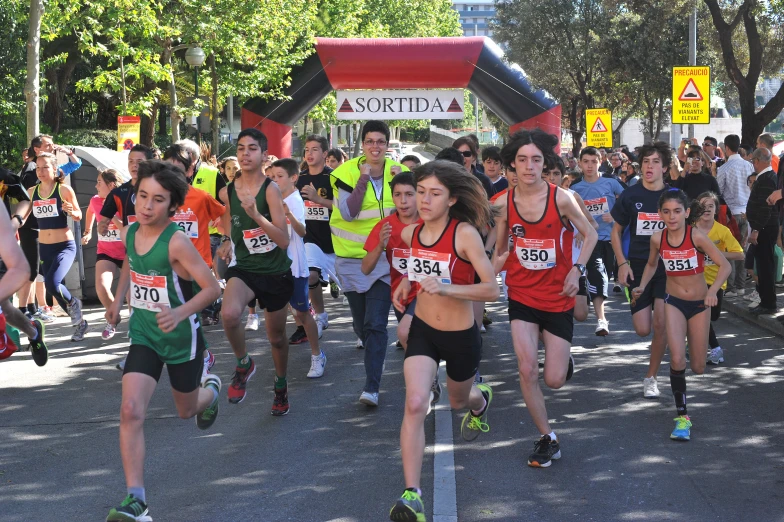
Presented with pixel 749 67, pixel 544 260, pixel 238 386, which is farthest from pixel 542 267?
pixel 749 67

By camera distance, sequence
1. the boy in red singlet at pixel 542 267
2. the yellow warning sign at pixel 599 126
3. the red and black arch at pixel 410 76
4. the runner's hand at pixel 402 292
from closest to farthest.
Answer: the runner's hand at pixel 402 292 < the boy in red singlet at pixel 542 267 < the red and black arch at pixel 410 76 < the yellow warning sign at pixel 599 126

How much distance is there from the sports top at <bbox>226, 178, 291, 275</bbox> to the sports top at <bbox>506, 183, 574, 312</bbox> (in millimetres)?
1740

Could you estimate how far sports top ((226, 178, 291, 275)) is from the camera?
7.03 metres

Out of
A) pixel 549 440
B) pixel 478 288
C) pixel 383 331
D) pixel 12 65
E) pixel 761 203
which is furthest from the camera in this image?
pixel 12 65

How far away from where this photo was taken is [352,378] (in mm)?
8539

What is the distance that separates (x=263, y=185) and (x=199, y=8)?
1689cm

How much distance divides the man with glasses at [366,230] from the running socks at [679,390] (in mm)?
2020

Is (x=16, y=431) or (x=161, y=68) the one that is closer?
(x=16, y=431)

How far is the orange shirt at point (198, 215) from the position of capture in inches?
354

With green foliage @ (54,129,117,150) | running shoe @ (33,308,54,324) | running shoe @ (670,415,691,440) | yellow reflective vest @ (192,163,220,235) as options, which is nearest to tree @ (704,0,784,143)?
yellow reflective vest @ (192,163,220,235)

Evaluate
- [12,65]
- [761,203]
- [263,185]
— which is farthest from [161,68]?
[263,185]

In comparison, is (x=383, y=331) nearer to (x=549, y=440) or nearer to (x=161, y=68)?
(x=549, y=440)

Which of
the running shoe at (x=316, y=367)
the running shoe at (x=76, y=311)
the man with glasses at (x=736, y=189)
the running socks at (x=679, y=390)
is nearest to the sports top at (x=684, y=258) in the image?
the running socks at (x=679, y=390)

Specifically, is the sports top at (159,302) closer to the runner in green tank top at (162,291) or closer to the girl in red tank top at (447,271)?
the runner in green tank top at (162,291)
